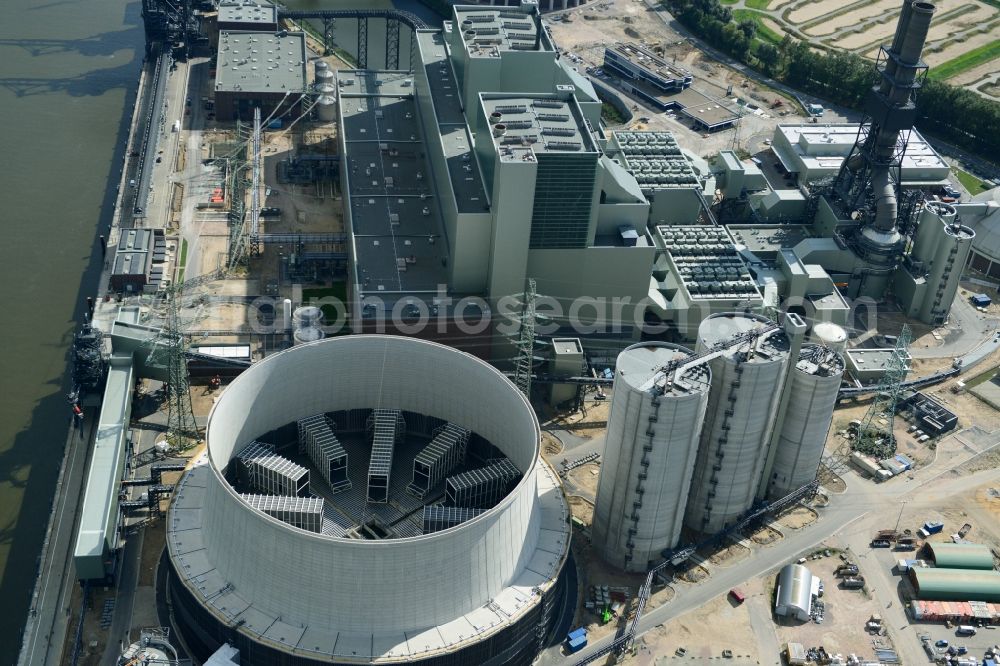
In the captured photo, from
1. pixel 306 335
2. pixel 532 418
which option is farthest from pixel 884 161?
pixel 306 335

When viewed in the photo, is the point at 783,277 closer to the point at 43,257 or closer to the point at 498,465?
the point at 498,465

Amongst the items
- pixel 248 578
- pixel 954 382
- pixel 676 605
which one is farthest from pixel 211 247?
pixel 954 382

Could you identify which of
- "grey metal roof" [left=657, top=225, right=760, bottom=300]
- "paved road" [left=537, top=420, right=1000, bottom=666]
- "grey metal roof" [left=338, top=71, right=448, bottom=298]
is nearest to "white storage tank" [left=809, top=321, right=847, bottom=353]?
"paved road" [left=537, top=420, right=1000, bottom=666]

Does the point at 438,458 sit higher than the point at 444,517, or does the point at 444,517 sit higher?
the point at 444,517

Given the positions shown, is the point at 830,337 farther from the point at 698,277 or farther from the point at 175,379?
the point at 175,379

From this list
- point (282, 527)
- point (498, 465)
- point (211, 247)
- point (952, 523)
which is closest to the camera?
point (282, 527)
